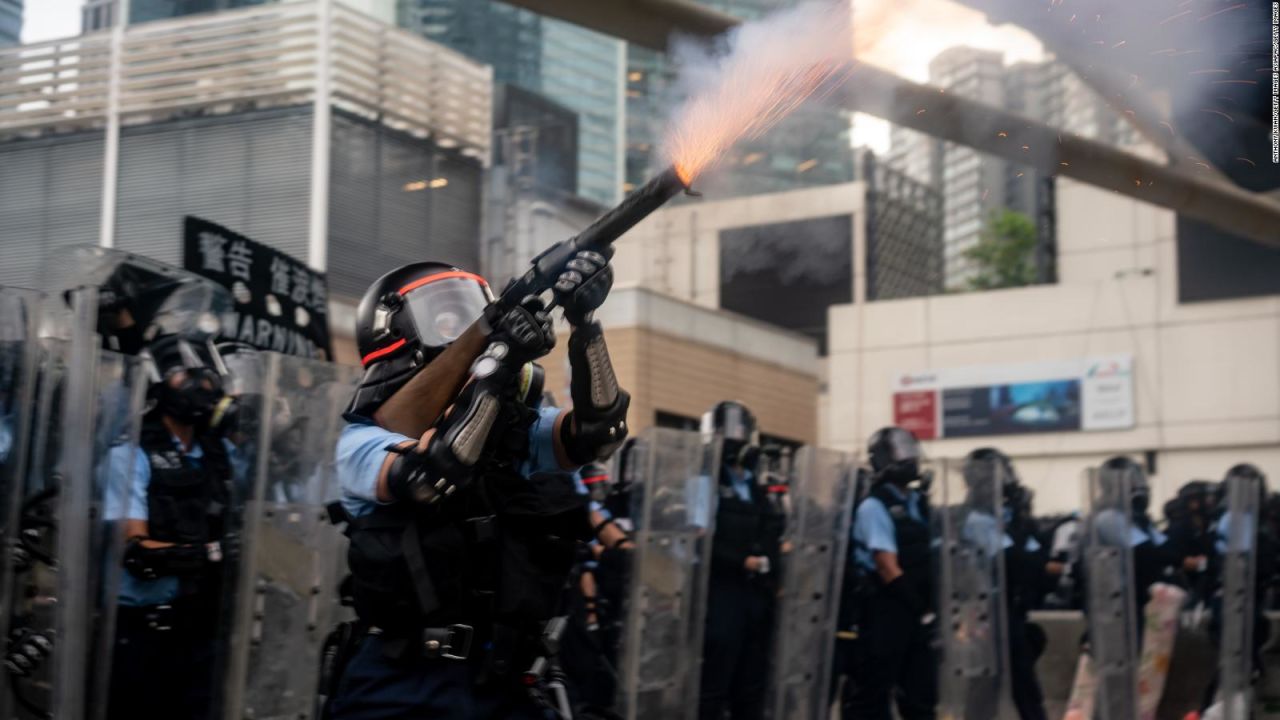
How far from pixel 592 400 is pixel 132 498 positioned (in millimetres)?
2669

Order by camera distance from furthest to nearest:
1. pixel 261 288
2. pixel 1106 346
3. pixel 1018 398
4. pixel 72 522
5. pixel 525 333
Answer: pixel 1018 398
pixel 1106 346
pixel 261 288
pixel 72 522
pixel 525 333

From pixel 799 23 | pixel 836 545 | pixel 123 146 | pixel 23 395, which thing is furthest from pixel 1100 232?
pixel 23 395

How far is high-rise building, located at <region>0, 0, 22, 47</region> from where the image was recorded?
9.10 meters

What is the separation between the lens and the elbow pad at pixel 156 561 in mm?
5910

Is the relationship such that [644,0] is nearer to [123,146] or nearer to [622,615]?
[622,615]

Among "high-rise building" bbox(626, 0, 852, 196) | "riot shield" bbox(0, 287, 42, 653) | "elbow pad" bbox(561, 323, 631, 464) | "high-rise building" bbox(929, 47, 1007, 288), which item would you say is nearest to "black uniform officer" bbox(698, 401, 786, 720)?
"high-rise building" bbox(626, 0, 852, 196)

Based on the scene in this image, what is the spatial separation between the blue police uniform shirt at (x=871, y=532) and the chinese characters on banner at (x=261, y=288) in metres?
3.13

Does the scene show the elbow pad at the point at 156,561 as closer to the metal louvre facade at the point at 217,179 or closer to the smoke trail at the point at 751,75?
the smoke trail at the point at 751,75

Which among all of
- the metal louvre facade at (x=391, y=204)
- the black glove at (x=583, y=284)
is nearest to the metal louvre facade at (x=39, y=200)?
the metal louvre facade at (x=391, y=204)

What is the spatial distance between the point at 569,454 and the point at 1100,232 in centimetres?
2190

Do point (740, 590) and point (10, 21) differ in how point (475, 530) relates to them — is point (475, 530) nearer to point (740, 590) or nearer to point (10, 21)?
point (740, 590)

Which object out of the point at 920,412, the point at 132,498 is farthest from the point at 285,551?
the point at 920,412

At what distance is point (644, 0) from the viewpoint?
7.29 m

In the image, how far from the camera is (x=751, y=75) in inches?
203
